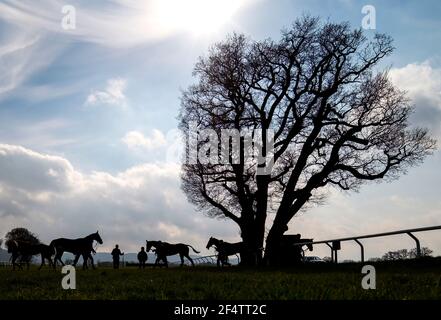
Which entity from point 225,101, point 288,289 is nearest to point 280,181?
point 225,101

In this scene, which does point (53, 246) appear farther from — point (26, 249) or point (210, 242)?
point (210, 242)

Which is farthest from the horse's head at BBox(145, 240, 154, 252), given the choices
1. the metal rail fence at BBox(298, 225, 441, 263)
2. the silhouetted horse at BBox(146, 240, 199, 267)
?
the metal rail fence at BBox(298, 225, 441, 263)

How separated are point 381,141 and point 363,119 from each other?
166 centimetres

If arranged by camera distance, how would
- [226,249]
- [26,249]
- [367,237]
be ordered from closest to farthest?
[367,237]
[26,249]
[226,249]

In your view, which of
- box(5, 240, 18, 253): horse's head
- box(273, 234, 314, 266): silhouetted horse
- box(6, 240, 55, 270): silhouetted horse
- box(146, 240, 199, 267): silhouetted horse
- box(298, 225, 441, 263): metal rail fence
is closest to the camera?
box(298, 225, 441, 263): metal rail fence

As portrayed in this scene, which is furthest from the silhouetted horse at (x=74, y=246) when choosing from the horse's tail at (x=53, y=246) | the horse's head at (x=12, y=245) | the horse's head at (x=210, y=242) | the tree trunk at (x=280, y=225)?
the tree trunk at (x=280, y=225)

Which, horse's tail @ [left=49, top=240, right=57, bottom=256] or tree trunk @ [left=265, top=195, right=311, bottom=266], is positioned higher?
tree trunk @ [left=265, top=195, right=311, bottom=266]

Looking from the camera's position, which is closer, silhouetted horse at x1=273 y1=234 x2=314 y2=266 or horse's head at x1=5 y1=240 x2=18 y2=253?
silhouetted horse at x1=273 y1=234 x2=314 y2=266

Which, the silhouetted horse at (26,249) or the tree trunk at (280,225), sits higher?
the tree trunk at (280,225)

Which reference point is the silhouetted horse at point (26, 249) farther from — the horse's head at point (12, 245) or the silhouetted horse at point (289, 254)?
the silhouetted horse at point (289, 254)

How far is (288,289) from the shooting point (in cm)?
947

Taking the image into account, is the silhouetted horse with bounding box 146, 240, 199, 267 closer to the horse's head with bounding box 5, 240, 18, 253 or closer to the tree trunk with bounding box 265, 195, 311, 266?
the tree trunk with bounding box 265, 195, 311, 266

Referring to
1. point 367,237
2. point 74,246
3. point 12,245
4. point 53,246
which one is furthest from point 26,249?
point 367,237
